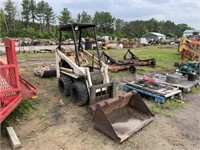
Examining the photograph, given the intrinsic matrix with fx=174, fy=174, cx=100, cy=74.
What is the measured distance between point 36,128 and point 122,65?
5364 millimetres

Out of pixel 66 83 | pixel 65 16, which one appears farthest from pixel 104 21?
pixel 66 83

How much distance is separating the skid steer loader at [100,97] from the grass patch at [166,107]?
1.81ft

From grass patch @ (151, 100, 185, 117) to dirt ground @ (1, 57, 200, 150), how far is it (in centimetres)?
14

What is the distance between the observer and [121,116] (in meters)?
3.45

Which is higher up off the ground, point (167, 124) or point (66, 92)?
point (66, 92)

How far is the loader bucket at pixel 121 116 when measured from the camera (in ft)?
9.36

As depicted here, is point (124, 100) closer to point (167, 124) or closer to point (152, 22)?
point (167, 124)

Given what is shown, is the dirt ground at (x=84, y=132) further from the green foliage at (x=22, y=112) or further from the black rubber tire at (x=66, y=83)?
the black rubber tire at (x=66, y=83)

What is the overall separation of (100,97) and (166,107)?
1.59 meters

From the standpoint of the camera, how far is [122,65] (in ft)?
25.7

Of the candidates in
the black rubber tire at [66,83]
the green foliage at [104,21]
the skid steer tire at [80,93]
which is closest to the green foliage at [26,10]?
the green foliage at [104,21]

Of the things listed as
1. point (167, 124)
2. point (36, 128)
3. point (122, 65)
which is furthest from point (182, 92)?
point (36, 128)

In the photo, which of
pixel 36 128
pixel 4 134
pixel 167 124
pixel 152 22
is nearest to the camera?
pixel 4 134

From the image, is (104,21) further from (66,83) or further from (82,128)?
(82,128)
